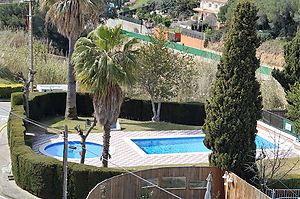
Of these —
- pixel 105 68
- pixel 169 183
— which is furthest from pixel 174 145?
pixel 105 68

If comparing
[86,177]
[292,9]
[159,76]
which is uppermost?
[292,9]

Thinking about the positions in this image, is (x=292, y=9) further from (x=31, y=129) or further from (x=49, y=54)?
(x=31, y=129)

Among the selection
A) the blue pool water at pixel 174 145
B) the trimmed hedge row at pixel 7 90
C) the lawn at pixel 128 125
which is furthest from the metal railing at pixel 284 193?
the trimmed hedge row at pixel 7 90

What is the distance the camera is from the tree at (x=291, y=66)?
3347 cm

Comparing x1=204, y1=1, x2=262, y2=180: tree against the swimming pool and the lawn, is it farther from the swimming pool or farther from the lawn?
the lawn

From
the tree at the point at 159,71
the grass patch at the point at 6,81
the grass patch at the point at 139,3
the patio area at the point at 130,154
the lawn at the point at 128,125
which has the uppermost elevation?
the grass patch at the point at 139,3

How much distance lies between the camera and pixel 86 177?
72.9 feet

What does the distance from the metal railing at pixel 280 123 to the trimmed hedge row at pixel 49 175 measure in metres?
12.0

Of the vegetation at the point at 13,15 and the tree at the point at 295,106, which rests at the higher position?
the vegetation at the point at 13,15

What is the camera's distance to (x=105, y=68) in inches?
917

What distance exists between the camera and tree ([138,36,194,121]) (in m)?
34.7

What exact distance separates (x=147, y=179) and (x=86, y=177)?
90.4 inches

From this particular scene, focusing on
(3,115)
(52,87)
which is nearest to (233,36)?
(3,115)

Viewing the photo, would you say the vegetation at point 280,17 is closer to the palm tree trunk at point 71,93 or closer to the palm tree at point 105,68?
the palm tree trunk at point 71,93
